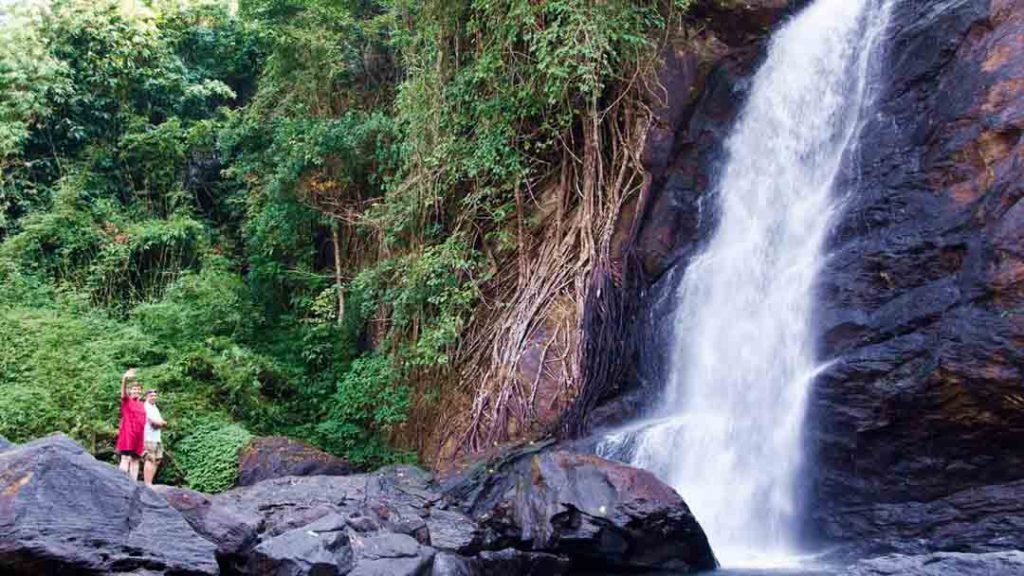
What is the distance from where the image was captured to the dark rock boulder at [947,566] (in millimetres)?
5086

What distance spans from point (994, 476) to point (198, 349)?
1028 centimetres

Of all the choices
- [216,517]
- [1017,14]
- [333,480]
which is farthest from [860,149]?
[216,517]

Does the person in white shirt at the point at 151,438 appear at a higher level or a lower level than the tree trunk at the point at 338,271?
lower

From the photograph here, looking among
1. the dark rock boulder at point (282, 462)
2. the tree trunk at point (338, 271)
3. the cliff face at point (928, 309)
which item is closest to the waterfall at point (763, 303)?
the cliff face at point (928, 309)

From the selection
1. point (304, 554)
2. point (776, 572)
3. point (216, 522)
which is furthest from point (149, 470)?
point (776, 572)

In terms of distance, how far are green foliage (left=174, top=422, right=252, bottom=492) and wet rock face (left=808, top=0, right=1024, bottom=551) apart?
7026 mm

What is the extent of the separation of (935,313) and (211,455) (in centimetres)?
864

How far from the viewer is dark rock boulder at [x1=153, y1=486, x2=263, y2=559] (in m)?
6.81

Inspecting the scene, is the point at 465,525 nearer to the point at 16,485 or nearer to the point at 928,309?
the point at 16,485

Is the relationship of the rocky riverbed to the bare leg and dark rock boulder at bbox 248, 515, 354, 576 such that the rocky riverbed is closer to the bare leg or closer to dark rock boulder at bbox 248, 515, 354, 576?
dark rock boulder at bbox 248, 515, 354, 576

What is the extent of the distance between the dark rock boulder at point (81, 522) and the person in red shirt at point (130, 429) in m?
2.87

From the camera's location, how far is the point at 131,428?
9383 millimetres

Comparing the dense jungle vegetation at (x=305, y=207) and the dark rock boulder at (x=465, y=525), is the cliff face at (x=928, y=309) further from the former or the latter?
the dense jungle vegetation at (x=305, y=207)

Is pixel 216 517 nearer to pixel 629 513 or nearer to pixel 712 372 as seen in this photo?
pixel 629 513
